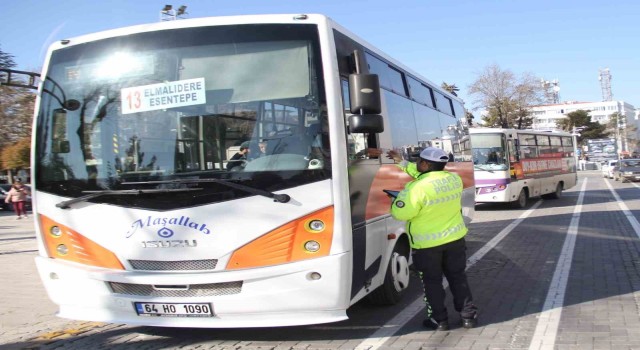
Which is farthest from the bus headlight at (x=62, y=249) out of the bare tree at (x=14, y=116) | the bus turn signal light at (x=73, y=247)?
the bare tree at (x=14, y=116)

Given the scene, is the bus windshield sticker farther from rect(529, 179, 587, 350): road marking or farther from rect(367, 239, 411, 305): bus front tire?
rect(529, 179, 587, 350): road marking

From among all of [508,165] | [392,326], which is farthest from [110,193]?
[508,165]

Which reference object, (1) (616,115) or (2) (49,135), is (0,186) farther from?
(1) (616,115)

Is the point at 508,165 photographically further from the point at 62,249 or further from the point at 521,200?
the point at 62,249

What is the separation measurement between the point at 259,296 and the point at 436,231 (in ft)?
5.56

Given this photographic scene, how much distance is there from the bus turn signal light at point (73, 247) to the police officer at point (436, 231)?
99.9 inches

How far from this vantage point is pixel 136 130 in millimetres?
4688

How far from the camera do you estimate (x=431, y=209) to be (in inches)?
191

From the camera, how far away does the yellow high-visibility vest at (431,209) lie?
482 centimetres

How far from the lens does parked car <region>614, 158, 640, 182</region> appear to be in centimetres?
3428

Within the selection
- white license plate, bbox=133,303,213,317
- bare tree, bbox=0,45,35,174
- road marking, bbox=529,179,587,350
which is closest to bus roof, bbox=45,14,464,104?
white license plate, bbox=133,303,213,317

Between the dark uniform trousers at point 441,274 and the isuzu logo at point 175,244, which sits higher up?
the isuzu logo at point 175,244

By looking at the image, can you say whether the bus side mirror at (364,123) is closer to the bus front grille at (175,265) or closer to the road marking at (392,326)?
the bus front grille at (175,265)

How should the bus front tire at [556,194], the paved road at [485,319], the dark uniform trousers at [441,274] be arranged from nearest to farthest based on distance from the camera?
the paved road at [485,319], the dark uniform trousers at [441,274], the bus front tire at [556,194]
